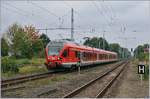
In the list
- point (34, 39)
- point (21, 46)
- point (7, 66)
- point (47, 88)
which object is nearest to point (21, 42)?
point (21, 46)

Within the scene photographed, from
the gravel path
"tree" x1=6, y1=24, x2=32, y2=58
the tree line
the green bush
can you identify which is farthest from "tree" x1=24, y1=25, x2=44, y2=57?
the gravel path

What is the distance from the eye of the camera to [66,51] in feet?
102

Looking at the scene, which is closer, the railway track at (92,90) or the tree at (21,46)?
the railway track at (92,90)

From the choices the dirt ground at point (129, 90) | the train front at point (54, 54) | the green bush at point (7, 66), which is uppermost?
the train front at point (54, 54)

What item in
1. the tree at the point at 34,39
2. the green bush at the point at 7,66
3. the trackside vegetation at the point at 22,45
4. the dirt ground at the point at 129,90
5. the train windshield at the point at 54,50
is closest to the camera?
the dirt ground at the point at 129,90

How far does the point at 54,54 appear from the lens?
30922 millimetres

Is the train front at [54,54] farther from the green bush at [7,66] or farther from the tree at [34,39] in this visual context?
the tree at [34,39]

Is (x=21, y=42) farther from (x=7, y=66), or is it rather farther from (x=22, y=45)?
(x=7, y=66)

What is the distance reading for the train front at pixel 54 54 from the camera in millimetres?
30500

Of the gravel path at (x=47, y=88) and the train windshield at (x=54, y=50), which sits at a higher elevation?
the train windshield at (x=54, y=50)

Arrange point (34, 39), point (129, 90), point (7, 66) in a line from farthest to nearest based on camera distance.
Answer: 1. point (34, 39)
2. point (7, 66)
3. point (129, 90)

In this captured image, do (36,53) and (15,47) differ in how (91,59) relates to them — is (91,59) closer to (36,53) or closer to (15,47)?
(15,47)

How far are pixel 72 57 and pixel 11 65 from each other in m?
5.61

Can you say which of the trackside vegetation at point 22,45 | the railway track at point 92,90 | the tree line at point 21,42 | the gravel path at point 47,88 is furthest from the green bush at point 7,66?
the tree line at point 21,42
